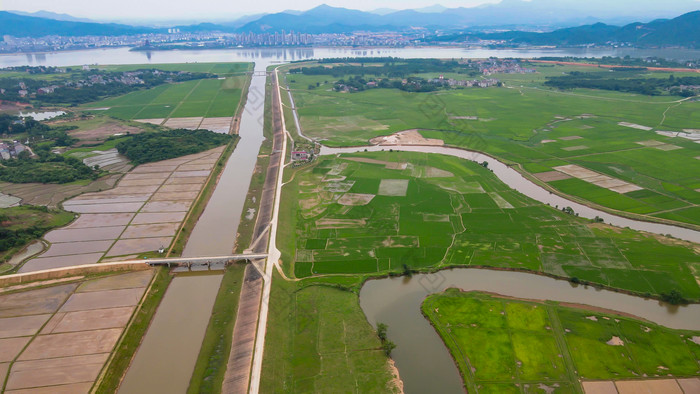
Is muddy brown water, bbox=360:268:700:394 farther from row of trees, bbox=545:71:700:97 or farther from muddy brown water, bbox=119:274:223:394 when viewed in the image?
row of trees, bbox=545:71:700:97

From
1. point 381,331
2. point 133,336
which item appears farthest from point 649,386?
point 133,336

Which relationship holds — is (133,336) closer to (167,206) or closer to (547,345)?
(167,206)

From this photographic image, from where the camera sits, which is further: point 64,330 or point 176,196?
point 176,196

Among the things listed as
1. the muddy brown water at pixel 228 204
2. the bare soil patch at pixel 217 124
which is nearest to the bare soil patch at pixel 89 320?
the muddy brown water at pixel 228 204

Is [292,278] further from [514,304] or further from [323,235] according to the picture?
[514,304]

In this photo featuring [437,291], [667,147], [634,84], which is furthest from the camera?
[634,84]

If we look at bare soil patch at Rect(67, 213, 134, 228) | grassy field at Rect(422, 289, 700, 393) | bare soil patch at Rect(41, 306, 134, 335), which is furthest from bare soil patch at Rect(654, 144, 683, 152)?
bare soil patch at Rect(67, 213, 134, 228)

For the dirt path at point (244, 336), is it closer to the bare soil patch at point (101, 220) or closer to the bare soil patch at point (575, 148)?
the bare soil patch at point (101, 220)
